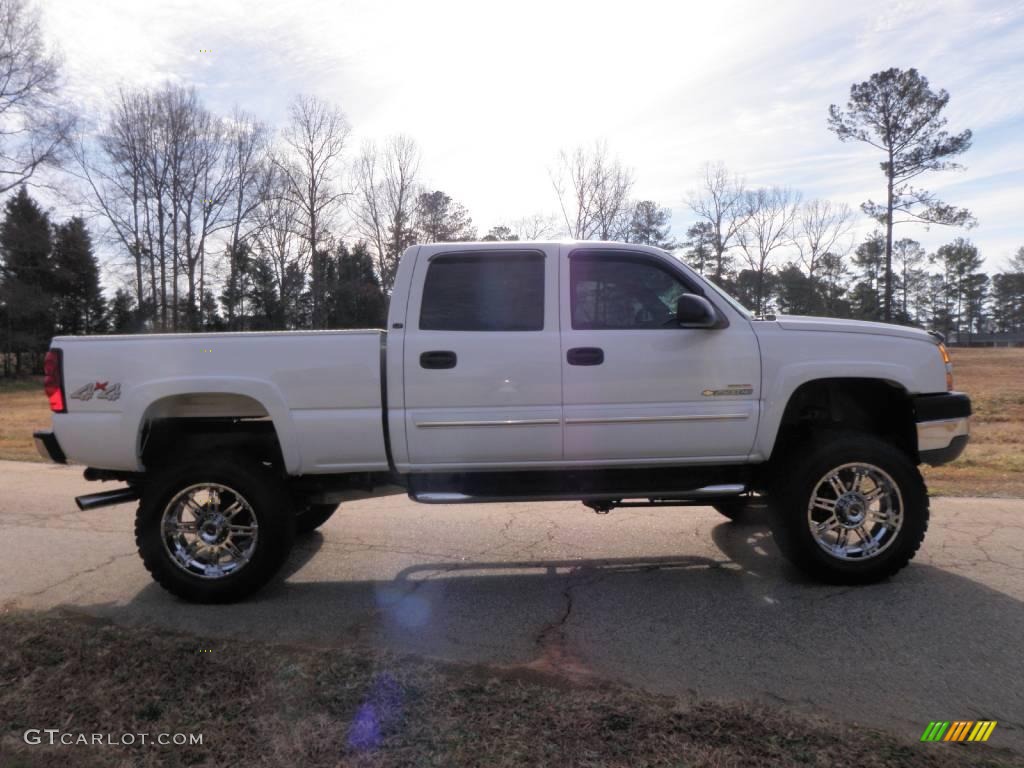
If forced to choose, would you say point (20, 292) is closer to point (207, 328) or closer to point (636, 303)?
point (207, 328)

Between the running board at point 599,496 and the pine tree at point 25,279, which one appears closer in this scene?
the running board at point 599,496

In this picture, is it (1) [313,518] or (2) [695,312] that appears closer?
(2) [695,312]

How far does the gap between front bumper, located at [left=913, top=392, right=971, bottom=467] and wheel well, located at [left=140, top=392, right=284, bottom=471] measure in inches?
168

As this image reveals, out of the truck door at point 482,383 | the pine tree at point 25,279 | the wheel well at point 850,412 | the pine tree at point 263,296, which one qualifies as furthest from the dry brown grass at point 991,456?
the pine tree at point 25,279

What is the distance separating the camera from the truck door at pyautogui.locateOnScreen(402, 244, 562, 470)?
4461 mm

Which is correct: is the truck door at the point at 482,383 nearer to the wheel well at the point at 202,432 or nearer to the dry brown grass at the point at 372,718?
the wheel well at the point at 202,432

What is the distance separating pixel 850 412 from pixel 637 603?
83.1 inches

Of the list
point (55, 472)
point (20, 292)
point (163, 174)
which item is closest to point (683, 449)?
point (55, 472)

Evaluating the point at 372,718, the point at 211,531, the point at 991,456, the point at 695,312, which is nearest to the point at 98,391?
the point at 211,531

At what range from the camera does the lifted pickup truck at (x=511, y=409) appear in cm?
445

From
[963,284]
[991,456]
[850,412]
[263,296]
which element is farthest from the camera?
[963,284]

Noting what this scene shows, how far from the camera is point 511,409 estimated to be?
448 centimetres

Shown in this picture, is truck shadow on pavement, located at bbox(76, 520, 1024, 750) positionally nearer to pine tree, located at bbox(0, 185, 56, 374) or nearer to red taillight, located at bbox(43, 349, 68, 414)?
red taillight, located at bbox(43, 349, 68, 414)

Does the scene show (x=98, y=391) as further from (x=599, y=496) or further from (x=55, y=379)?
(x=599, y=496)
